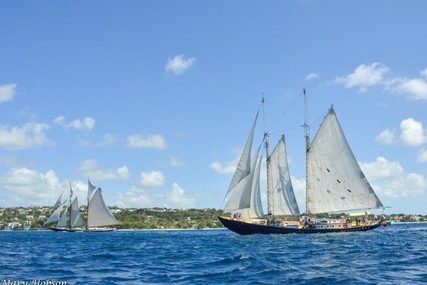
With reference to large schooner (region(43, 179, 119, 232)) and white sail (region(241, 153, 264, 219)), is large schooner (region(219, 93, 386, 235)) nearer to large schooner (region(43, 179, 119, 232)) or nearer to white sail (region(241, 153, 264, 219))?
white sail (region(241, 153, 264, 219))

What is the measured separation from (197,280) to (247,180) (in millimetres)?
62502

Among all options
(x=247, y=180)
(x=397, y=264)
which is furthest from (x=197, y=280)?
(x=247, y=180)

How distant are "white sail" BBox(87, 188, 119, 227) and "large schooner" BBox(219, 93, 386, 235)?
72.8 metres

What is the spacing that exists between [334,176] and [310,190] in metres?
6.67

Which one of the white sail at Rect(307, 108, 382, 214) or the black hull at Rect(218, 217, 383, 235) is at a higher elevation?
the white sail at Rect(307, 108, 382, 214)

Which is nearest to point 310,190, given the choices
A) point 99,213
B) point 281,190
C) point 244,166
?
point 281,190

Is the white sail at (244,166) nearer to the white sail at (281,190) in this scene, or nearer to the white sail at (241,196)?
the white sail at (241,196)

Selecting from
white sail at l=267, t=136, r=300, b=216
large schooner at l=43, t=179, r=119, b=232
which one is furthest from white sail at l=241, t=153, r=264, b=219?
large schooner at l=43, t=179, r=119, b=232

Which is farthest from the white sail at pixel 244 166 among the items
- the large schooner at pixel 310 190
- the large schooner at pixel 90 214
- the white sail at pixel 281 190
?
the large schooner at pixel 90 214

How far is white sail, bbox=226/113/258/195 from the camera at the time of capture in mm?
86500

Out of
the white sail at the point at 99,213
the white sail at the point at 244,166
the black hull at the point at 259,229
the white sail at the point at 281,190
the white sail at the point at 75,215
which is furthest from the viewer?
the white sail at the point at 75,215

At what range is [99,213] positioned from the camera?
15950cm

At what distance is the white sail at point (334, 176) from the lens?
3484 inches

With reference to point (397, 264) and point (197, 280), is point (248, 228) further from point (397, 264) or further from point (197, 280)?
point (197, 280)
